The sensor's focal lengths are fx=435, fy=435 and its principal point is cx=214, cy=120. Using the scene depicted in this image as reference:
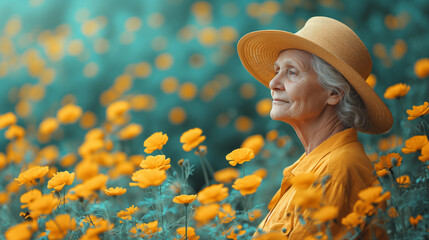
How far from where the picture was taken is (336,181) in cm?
127

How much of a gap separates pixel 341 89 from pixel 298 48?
0.21 meters

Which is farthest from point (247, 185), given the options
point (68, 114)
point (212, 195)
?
point (68, 114)

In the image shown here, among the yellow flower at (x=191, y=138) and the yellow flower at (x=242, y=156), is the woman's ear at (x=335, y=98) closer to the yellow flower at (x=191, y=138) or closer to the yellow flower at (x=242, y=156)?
the yellow flower at (x=242, y=156)

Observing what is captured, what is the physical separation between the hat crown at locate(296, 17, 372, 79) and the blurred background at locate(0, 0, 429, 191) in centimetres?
138

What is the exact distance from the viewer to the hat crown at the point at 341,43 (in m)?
1.45

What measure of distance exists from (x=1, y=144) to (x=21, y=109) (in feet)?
1.21

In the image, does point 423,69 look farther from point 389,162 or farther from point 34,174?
point 34,174

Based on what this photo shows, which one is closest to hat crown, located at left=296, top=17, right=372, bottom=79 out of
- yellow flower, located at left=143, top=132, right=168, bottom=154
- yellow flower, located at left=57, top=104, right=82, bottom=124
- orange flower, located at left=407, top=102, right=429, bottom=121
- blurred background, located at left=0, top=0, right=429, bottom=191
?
orange flower, located at left=407, top=102, right=429, bottom=121

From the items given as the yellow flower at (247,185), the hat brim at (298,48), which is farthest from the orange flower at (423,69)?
the yellow flower at (247,185)

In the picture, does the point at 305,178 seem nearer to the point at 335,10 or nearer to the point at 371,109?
the point at 371,109

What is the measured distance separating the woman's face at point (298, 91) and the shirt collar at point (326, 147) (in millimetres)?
112

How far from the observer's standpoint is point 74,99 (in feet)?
12.8

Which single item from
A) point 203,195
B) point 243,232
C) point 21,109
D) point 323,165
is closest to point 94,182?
point 203,195

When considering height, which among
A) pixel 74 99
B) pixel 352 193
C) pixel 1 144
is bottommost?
pixel 1 144
